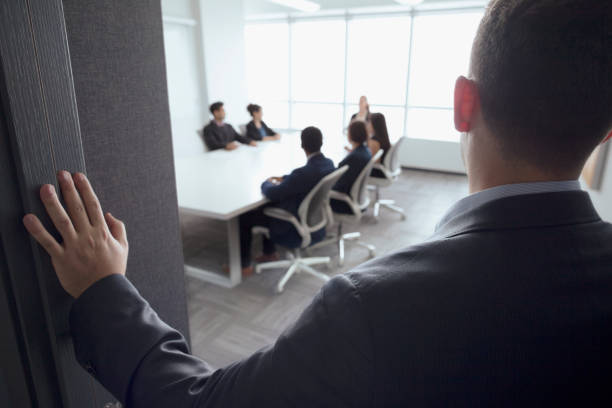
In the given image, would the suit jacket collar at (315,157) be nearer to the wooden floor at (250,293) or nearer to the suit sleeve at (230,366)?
the wooden floor at (250,293)

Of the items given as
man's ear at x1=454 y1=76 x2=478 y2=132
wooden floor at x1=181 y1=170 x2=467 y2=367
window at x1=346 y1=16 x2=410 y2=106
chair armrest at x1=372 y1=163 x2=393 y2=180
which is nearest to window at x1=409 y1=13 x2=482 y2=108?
window at x1=346 y1=16 x2=410 y2=106

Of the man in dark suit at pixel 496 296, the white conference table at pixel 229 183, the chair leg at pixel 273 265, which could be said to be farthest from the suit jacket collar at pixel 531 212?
the chair leg at pixel 273 265

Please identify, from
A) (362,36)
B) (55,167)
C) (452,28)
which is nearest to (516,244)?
(55,167)

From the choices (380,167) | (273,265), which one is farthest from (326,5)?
(273,265)

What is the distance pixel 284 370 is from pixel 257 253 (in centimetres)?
343

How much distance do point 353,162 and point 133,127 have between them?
8.42 ft

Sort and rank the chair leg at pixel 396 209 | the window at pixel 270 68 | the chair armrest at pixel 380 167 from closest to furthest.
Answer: the chair armrest at pixel 380 167
the chair leg at pixel 396 209
the window at pixel 270 68

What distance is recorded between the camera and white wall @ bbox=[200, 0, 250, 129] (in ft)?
21.8

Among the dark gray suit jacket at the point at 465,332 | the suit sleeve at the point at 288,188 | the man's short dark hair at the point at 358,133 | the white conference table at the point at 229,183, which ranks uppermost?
the dark gray suit jacket at the point at 465,332

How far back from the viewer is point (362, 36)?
738 cm

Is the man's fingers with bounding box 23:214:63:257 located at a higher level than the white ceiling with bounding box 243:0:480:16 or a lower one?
lower

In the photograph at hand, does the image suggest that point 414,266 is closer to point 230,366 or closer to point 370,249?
point 230,366

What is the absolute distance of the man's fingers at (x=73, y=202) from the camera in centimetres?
61

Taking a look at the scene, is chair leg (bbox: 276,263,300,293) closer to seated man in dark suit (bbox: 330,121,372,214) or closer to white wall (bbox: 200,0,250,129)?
seated man in dark suit (bbox: 330,121,372,214)
